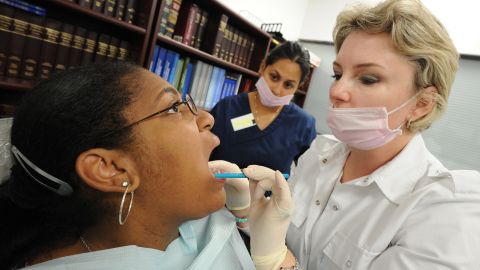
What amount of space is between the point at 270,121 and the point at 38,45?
4.33 feet

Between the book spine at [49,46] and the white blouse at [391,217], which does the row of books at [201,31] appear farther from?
the white blouse at [391,217]

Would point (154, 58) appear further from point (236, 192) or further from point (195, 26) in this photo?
point (236, 192)

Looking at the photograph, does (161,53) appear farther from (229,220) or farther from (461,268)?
(461,268)

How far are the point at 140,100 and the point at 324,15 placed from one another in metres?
3.44

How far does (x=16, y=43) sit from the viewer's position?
1348 millimetres

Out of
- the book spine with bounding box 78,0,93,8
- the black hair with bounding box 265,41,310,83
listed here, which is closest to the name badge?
the black hair with bounding box 265,41,310,83

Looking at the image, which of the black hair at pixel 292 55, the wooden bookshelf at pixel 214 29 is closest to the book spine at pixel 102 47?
the wooden bookshelf at pixel 214 29

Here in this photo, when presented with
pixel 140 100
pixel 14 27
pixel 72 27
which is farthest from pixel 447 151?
pixel 14 27

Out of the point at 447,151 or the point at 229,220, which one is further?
the point at 447,151

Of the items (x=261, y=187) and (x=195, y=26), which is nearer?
(x=261, y=187)

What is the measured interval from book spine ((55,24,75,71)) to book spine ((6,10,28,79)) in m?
0.15

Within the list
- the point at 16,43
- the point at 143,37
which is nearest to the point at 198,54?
the point at 143,37

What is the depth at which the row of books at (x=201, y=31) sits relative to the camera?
186 cm

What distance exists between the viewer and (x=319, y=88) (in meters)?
3.69
